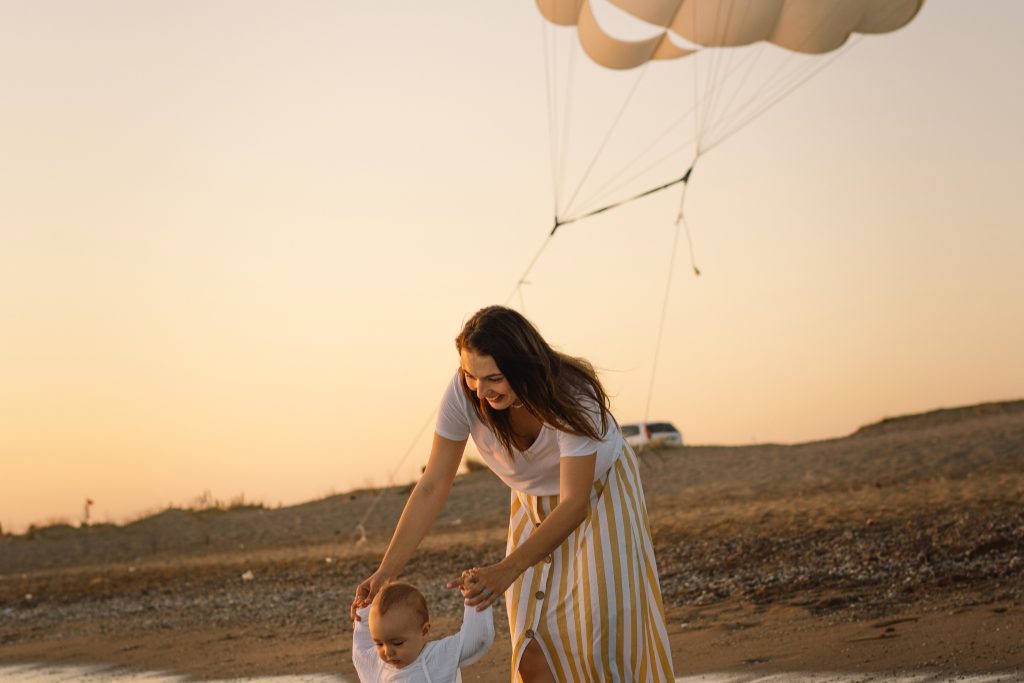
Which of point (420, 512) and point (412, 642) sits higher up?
point (420, 512)

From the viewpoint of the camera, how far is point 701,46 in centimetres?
1623

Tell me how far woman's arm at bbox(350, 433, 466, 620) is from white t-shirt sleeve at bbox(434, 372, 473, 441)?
4 cm

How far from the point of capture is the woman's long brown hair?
432 cm

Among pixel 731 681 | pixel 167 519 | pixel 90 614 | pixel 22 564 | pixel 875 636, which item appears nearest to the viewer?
pixel 731 681

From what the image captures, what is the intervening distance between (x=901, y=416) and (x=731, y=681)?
21.7 m

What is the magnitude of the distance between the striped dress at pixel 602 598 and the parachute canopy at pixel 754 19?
11.4 metres

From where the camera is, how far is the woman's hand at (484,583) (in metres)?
4.16

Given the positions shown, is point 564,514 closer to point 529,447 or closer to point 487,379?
point 529,447

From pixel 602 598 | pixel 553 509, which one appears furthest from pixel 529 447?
pixel 602 598

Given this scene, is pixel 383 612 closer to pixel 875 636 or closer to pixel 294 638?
pixel 875 636

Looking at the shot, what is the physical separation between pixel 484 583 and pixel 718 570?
8670mm

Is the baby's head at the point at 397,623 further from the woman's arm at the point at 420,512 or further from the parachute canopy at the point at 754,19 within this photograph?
the parachute canopy at the point at 754,19

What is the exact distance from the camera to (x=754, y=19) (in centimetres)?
1567

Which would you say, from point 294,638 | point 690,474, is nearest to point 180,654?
point 294,638
